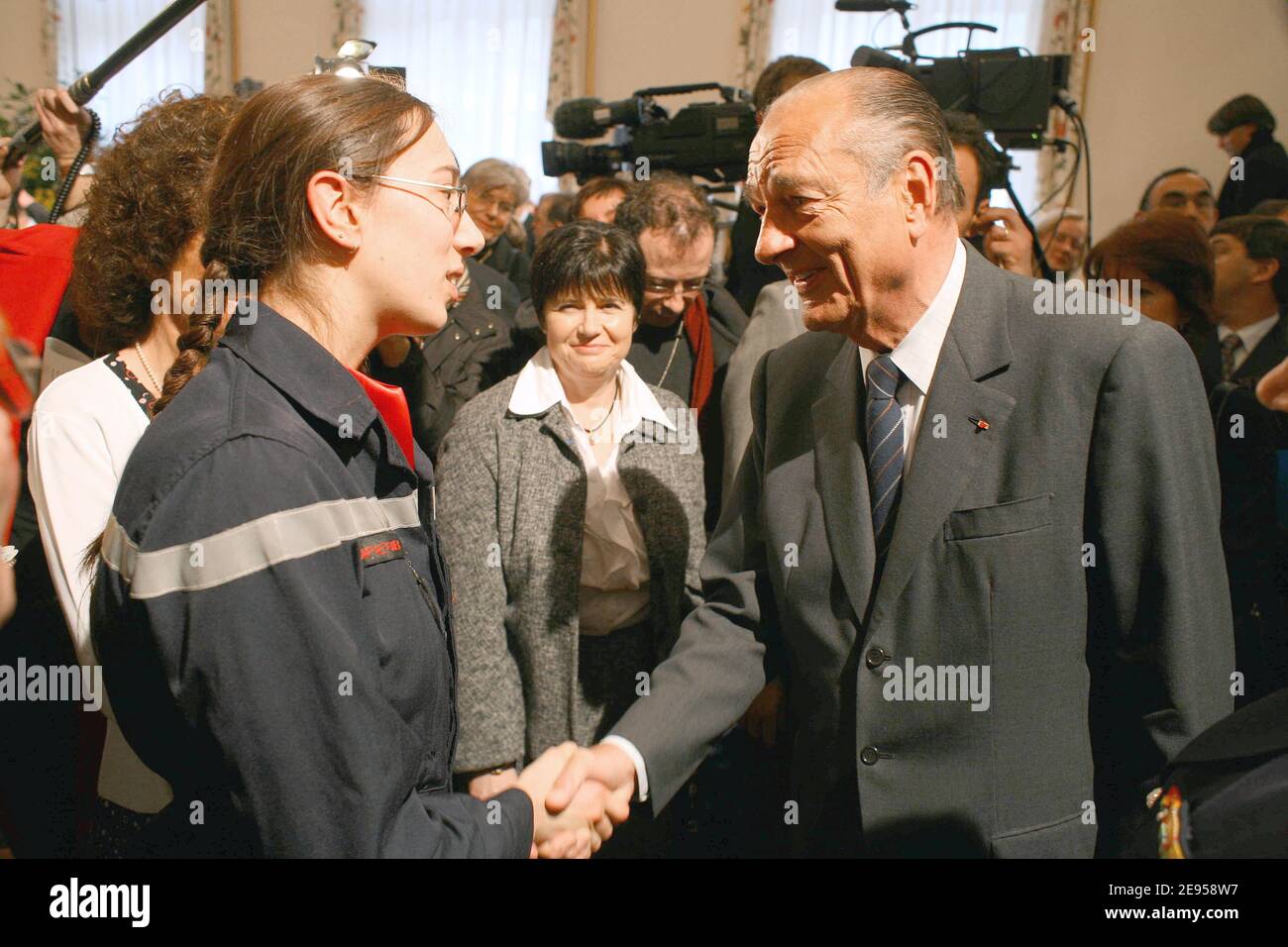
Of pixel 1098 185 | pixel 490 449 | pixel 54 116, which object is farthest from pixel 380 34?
pixel 490 449

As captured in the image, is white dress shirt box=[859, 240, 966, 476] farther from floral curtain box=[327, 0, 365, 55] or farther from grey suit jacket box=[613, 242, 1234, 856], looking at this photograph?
floral curtain box=[327, 0, 365, 55]

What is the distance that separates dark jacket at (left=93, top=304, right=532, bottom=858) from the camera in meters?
0.92

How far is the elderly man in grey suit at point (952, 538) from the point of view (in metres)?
1.22

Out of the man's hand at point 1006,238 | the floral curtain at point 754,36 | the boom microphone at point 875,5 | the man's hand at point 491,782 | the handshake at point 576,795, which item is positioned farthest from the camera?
the floral curtain at point 754,36

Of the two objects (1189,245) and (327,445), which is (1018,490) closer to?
(327,445)

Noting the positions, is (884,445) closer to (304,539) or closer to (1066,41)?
(304,539)

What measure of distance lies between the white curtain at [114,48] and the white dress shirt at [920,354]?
26.9 ft

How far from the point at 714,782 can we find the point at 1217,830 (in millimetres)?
1535

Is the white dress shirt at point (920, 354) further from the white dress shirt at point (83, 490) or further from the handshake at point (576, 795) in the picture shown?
the white dress shirt at point (83, 490)

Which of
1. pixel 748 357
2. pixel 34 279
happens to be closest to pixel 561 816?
pixel 748 357

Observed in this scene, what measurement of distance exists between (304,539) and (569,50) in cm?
711

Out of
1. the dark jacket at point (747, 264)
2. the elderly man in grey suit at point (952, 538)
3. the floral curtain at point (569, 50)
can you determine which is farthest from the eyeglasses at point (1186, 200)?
the floral curtain at point (569, 50)

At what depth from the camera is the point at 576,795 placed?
1377mm

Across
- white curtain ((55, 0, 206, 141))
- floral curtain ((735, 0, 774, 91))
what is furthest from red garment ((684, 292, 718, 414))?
white curtain ((55, 0, 206, 141))
